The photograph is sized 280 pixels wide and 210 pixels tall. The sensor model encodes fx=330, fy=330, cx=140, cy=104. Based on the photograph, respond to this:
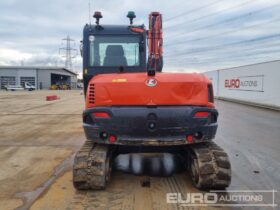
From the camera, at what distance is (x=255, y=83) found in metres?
22.2

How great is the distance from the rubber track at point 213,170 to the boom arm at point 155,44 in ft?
8.69

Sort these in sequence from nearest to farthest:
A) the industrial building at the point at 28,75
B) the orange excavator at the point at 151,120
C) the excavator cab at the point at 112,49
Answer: the orange excavator at the point at 151,120 → the excavator cab at the point at 112,49 → the industrial building at the point at 28,75

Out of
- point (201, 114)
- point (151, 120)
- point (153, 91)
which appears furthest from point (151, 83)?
point (201, 114)

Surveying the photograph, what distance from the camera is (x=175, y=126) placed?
4793mm

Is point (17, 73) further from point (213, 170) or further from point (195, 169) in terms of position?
point (213, 170)

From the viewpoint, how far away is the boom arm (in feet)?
23.3

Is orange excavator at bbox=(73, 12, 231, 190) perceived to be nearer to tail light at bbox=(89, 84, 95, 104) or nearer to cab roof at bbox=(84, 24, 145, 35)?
tail light at bbox=(89, 84, 95, 104)

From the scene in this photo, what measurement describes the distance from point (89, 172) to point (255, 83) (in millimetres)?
19382

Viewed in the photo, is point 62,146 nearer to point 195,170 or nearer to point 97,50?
point 97,50

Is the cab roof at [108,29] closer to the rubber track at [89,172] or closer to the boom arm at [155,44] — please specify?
the boom arm at [155,44]

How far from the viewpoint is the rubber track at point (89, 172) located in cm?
493

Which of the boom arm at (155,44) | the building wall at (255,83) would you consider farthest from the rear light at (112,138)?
the building wall at (255,83)

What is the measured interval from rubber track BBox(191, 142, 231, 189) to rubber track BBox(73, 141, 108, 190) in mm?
1455

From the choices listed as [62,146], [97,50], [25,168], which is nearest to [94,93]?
[97,50]
